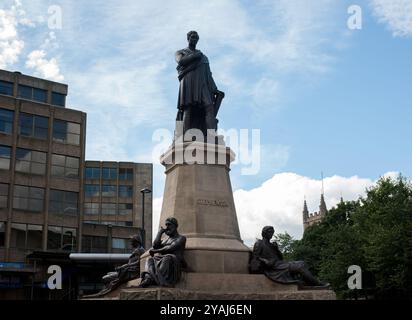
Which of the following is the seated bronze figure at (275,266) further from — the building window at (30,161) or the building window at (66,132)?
the building window at (66,132)

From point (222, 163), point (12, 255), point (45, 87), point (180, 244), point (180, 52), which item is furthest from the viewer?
point (45, 87)

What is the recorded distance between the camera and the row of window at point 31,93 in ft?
196

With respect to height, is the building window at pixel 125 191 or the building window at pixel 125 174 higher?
the building window at pixel 125 174

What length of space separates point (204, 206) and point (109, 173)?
77.2m

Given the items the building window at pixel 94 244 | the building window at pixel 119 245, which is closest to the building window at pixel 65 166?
the building window at pixel 94 244

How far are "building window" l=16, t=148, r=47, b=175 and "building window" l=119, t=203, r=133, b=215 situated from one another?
37.6 metres

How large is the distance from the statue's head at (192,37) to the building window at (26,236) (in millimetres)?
35671

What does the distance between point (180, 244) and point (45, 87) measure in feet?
177

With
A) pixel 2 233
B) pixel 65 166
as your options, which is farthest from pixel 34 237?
pixel 65 166

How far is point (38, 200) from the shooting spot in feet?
162

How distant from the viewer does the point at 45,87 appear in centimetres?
6238
